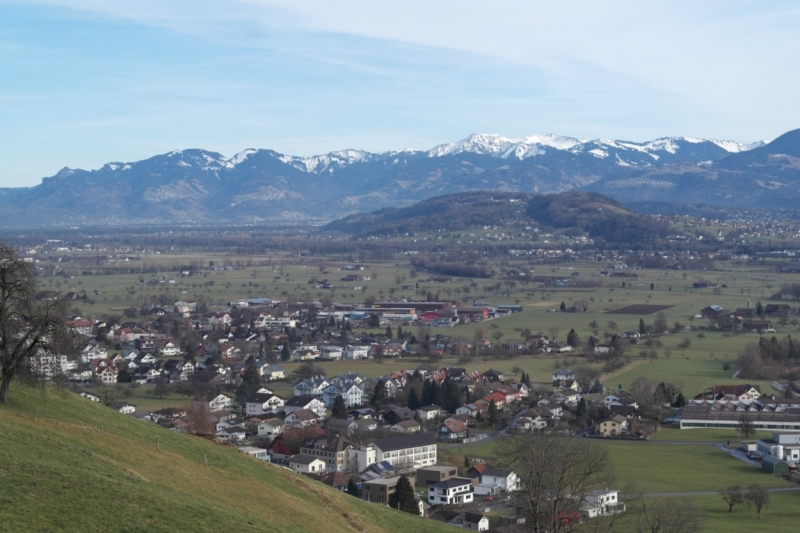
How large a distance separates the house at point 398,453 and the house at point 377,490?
2.95 m

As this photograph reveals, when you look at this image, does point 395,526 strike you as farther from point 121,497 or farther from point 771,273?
point 771,273

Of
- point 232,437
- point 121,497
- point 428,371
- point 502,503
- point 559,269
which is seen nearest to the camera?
point 121,497

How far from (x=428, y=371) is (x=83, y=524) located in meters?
37.8

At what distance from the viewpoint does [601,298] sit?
84000 mm

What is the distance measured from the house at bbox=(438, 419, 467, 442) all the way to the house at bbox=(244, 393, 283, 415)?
7.69 metres

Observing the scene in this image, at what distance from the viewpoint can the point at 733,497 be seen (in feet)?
86.5

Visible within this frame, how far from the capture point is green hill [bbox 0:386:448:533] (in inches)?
441

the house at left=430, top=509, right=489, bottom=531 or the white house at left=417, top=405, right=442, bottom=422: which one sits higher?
the house at left=430, top=509, right=489, bottom=531

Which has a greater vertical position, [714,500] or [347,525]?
[347,525]

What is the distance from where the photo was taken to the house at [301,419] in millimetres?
37772

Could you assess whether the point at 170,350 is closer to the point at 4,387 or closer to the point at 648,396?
the point at 648,396

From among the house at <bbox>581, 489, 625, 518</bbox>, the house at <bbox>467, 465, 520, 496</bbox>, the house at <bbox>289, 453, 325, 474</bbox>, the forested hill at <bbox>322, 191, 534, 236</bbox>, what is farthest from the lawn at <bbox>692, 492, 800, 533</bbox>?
the forested hill at <bbox>322, 191, 534, 236</bbox>

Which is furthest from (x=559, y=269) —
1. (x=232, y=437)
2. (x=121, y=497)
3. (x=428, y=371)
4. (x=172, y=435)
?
(x=121, y=497)

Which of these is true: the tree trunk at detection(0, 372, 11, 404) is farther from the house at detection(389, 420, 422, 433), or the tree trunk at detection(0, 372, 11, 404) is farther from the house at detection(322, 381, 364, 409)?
the house at detection(322, 381, 364, 409)
